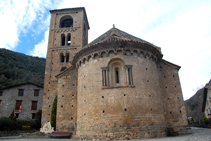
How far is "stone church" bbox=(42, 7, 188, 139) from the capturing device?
11.2 metres

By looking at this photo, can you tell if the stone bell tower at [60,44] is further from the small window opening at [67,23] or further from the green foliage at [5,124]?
the green foliage at [5,124]

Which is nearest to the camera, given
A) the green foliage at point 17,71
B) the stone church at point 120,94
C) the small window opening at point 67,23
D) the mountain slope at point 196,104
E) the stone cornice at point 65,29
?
the stone church at point 120,94

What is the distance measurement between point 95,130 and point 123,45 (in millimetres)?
6509

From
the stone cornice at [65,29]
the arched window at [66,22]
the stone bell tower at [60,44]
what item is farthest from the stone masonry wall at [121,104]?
the arched window at [66,22]

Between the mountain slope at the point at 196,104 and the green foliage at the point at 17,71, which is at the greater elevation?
the green foliage at the point at 17,71

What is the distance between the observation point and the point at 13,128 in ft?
78.3

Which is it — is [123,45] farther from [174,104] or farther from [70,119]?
[70,119]

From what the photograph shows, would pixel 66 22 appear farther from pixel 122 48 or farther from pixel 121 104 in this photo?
pixel 121 104

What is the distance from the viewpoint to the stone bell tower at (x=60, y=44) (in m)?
19.7

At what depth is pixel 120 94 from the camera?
456 inches

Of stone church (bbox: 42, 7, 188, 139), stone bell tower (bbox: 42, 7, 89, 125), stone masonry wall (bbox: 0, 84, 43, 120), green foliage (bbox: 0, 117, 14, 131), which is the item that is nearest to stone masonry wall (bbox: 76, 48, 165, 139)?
stone church (bbox: 42, 7, 188, 139)

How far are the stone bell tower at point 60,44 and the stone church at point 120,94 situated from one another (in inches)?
175

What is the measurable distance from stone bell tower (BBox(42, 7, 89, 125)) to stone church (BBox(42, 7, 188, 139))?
14.6 ft

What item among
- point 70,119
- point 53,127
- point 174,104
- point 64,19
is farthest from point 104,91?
point 64,19
